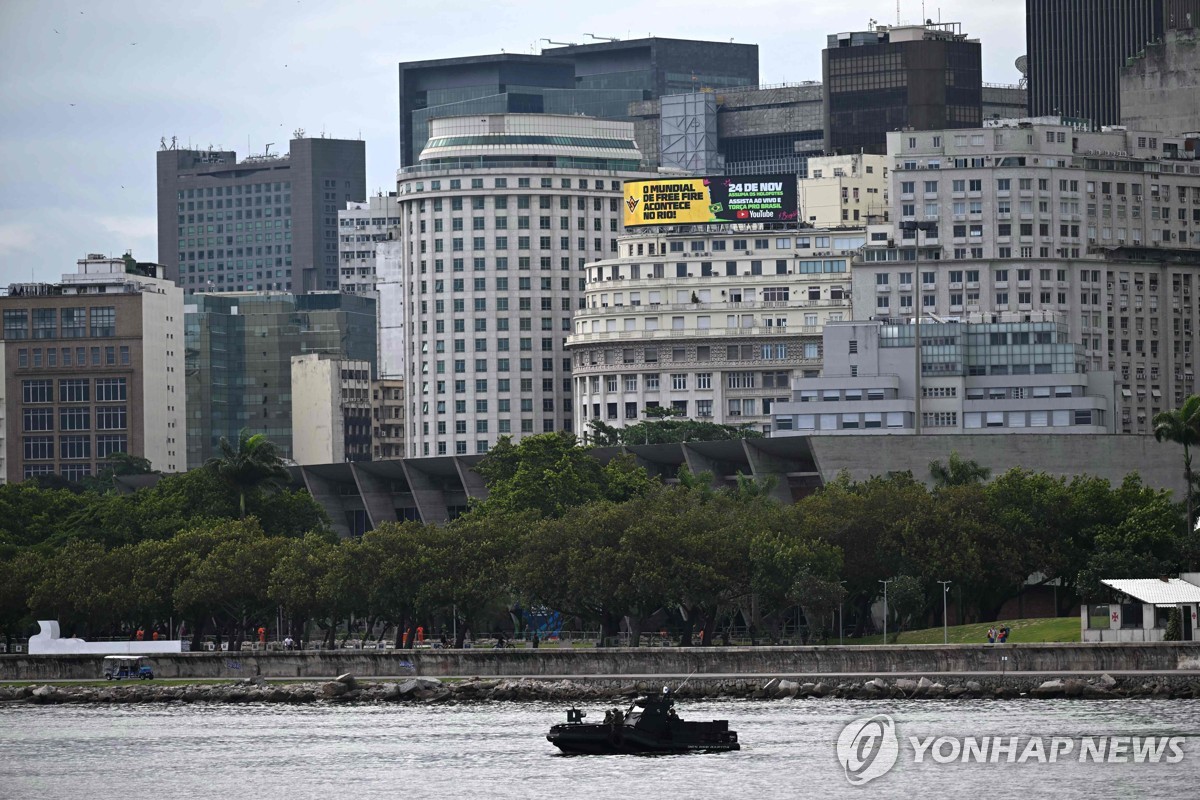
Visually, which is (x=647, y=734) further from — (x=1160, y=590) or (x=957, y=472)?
(x=957, y=472)

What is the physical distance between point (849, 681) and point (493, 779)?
30235 mm

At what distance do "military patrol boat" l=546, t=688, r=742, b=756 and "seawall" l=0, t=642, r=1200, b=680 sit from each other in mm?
22869

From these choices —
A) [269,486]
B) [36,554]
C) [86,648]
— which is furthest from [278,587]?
[269,486]

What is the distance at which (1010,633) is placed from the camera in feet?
468

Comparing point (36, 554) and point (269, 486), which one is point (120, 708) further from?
point (269, 486)

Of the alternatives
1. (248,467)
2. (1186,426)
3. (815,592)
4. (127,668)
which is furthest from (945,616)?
(248,467)

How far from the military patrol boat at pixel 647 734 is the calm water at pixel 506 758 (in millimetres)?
573

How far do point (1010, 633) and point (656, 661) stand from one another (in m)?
20.8

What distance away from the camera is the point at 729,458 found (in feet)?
641

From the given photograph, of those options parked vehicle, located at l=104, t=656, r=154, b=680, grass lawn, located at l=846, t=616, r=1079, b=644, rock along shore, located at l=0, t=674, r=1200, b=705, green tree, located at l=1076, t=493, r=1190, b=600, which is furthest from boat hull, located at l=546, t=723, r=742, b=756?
parked vehicle, located at l=104, t=656, r=154, b=680

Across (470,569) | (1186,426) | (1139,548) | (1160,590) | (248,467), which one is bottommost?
(1160,590)

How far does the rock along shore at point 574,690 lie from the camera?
399ft

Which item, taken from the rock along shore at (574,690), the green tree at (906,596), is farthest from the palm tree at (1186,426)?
the rock along shore at (574,690)

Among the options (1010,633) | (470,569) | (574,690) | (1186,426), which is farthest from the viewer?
(1186,426)
